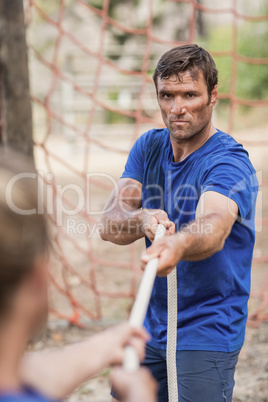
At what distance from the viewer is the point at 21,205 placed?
89 centimetres

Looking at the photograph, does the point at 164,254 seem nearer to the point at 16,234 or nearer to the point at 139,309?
the point at 139,309

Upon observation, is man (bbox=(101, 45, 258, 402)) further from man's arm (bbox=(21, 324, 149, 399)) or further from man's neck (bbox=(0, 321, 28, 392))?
man's neck (bbox=(0, 321, 28, 392))

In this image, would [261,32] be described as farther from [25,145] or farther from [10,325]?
[10,325]

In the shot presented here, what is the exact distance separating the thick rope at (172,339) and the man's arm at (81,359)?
850mm

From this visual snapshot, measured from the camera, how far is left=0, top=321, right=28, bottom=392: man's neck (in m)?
0.86

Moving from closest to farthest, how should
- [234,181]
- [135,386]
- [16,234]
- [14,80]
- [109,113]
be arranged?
1. [16,234]
2. [135,386]
3. [234,181]
4. [14,80]
5. [109,113]

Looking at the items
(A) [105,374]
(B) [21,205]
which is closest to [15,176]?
(B) [21,205]

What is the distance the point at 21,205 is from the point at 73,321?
10.7 feet

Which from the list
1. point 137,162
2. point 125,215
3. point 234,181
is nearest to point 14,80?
point 137,162

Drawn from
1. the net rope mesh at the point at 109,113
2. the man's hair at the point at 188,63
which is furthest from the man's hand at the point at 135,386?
the net rope mesh at the point at 109,113

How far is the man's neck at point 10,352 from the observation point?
86cm

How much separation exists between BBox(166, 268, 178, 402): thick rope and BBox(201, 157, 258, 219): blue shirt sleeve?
0.32 m

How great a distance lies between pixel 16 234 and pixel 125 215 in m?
1.29

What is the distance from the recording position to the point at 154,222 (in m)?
1.84
